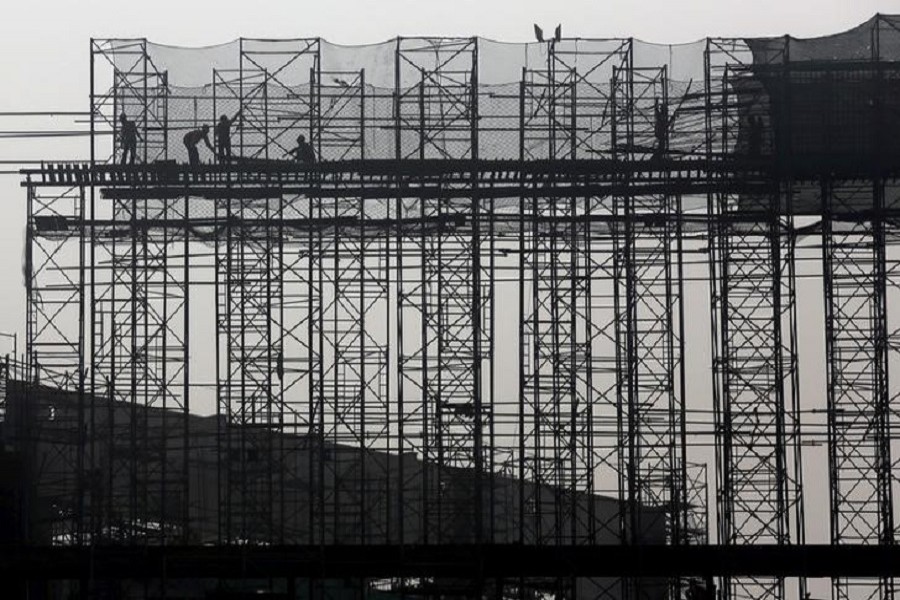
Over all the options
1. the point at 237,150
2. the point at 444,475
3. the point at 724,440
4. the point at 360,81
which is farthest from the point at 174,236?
the point at 724,440

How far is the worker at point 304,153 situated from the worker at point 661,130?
697 centimetres

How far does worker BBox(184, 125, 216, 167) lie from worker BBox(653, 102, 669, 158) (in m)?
9.11

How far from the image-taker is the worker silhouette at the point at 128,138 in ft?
124

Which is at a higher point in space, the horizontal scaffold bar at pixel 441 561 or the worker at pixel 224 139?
the worker at pixel 224 139

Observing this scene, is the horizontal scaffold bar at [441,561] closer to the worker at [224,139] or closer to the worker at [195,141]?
the worker at [224,139]

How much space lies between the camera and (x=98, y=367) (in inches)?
1553

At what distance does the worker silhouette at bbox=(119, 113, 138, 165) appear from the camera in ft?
124

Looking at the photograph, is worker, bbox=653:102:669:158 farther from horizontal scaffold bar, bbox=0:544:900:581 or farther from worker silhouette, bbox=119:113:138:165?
worker silhouette, bbox=119:113:138:165

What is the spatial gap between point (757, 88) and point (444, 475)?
1159cm

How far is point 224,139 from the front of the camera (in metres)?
37.4

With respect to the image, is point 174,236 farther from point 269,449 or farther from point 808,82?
point 808,82

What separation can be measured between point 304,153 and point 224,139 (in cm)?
165

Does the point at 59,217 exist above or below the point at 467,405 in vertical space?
above

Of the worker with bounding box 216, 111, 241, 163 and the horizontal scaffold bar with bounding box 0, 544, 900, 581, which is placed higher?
the worker with bounding box 216, 111, 241, 163
